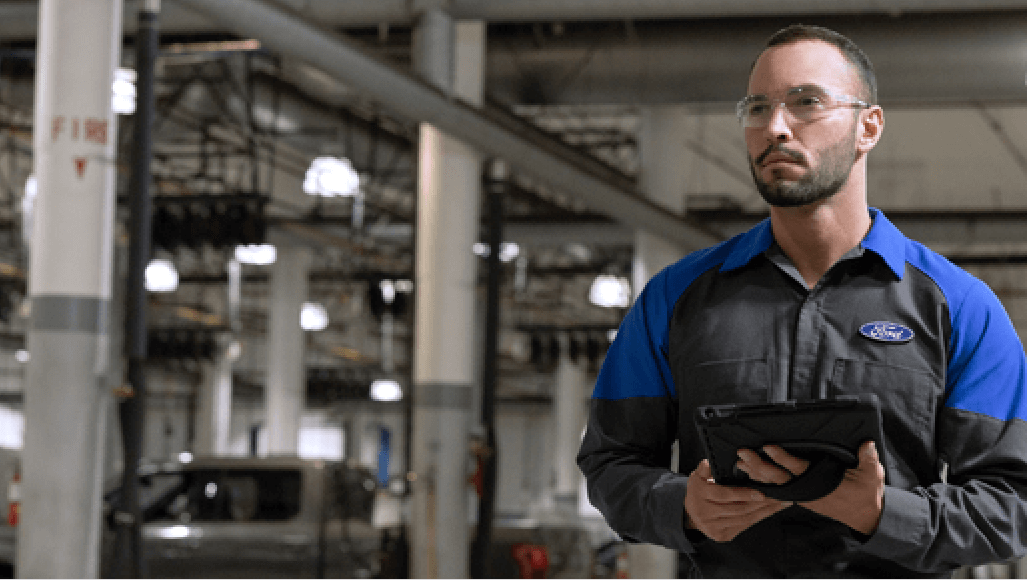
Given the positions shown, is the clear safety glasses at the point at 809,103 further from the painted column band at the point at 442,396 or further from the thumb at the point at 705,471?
the painted column band at the point at 442,396

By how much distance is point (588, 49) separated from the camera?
14234mm

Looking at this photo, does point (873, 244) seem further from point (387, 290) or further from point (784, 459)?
point (387, 290)

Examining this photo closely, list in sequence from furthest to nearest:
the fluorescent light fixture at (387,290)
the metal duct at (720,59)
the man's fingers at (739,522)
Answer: the fluorescent light fixture at (387,290)
the metal duct at (720,59)
the man's fingers at (739,522)

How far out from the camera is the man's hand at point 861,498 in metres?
1.45

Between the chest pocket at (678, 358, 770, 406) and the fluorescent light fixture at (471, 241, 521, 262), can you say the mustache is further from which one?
the fluorescent light fixture at (471, 241, 521, 262)

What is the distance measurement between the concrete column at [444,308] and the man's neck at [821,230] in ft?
34.6

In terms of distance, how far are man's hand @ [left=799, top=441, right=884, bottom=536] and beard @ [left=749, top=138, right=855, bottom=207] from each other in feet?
1.14

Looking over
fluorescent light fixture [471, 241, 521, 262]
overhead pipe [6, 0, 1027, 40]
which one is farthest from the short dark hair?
fluorescent light fixture [471, 241, 521, 262]

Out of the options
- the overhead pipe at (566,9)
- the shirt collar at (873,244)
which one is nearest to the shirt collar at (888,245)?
the shirt collar at (873,244)

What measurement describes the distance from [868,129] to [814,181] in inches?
5.0

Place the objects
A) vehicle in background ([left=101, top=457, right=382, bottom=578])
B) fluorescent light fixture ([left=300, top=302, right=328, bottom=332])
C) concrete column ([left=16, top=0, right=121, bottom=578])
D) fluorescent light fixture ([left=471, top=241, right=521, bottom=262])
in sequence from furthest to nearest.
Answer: fluorescent light fixture ([left=300, top=302, right=328, bottom=332]), fluorescent light fixture ([left=471, top=241, right=521, bottom=262]), vehicle in background ([left=101, top=457, right=382, bottom=578]), concrete column ([left=16, top=0, right=121, bottom=578])

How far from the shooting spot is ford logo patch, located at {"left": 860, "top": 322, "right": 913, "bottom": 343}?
1.60 meters

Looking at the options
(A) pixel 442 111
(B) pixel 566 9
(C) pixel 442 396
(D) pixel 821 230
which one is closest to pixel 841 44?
(D) pixel 821 230

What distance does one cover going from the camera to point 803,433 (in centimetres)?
142
